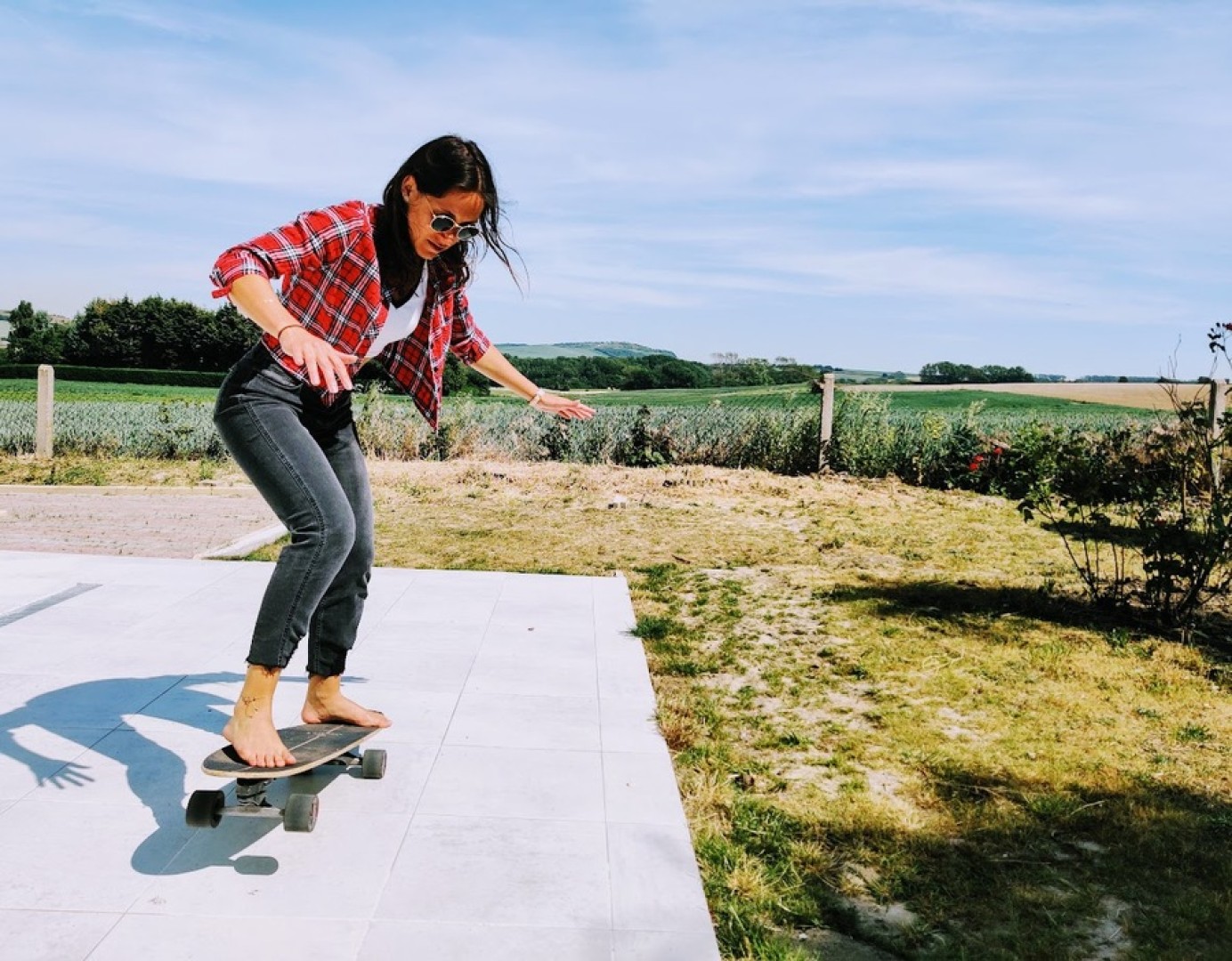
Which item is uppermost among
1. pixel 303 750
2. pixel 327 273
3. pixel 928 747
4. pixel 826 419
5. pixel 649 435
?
pixel 327 273

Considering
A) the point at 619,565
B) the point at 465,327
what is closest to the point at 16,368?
the point at 619,565

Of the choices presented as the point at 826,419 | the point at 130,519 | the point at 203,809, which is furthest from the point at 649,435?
Result: the point at 203,809

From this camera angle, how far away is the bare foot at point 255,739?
115 inches

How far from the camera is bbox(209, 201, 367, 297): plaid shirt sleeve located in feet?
8.75

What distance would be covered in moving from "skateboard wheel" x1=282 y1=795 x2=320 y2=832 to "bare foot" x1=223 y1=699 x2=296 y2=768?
12 centimetres

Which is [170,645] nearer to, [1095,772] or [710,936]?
[710,936]

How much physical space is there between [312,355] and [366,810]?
1526mm

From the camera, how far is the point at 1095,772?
13.4 feet

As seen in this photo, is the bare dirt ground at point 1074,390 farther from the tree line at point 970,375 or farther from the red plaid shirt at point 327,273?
the red plaid shirt at point 327,273

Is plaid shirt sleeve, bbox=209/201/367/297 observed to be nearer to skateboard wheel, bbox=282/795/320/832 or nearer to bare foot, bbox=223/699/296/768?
bare foot, bbox=223/699/296/768

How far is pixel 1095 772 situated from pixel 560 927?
2.60 metres

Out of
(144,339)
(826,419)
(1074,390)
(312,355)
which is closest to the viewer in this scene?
(312,355)

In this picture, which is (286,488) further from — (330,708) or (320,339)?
(330,708)

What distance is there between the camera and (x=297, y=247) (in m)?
2.82
